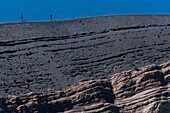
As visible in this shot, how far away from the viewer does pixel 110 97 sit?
37344 mm

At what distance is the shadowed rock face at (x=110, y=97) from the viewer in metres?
36.2

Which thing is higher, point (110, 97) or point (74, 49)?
point (74, 49)

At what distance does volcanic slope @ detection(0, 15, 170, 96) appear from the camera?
127 ft

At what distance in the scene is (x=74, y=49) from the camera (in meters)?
41.2

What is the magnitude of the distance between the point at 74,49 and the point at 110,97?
4.97 m

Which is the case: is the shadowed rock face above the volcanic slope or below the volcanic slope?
below

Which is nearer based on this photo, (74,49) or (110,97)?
(110,97)

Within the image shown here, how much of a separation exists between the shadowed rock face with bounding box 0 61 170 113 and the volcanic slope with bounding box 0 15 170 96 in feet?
3.52

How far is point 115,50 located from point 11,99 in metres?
7.79

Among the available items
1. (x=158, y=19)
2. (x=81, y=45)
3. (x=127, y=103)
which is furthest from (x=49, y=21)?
(x=127, y=103)

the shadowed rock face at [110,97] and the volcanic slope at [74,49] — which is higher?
the volcanic slope at [74,49]

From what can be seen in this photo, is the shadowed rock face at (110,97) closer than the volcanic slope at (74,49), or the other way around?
the shadowed rock face at (110,97)

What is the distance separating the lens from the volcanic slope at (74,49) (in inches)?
1518

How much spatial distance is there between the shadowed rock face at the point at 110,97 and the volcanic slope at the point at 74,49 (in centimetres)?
107
